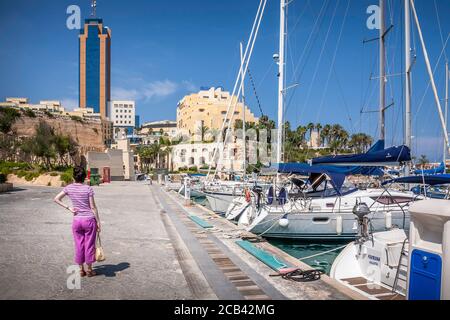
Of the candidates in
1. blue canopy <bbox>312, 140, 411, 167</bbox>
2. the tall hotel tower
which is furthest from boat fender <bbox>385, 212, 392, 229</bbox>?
the tall hotel tower

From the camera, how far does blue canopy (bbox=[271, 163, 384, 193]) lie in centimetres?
1421

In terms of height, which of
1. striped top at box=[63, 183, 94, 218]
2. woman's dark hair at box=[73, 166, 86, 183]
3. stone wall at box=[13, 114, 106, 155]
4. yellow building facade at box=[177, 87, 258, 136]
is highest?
yellow building facade at box=[177, 87, 258, 136]

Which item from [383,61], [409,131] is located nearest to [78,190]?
[409,131]

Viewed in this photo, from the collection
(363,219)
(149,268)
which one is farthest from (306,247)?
(149,268)

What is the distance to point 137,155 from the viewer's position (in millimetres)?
118812

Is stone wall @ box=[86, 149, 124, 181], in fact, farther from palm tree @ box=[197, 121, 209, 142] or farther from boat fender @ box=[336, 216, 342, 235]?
boat fender @ box=[336, 216, 342, 235]

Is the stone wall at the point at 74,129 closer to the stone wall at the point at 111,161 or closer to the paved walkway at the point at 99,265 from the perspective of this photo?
the stone wall at the point at 111,161

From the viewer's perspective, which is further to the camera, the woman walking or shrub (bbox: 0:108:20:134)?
shrub (bbox: 0:108:20:134)

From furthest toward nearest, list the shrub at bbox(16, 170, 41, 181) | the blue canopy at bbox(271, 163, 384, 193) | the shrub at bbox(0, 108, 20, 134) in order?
the shrub at bbox(0, 108, 20, 134) < the shrub at bbox(16, 170, 41, 181) < the blue canopy at bbox(271, 163, 384, 193)

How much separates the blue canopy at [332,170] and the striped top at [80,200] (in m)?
10.5

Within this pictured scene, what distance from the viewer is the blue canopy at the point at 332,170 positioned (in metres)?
14.2

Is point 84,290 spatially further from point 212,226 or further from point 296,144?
point 296,144

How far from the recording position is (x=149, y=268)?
6727 mm

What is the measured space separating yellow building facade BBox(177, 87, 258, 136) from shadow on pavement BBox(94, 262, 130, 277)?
4176 inches
